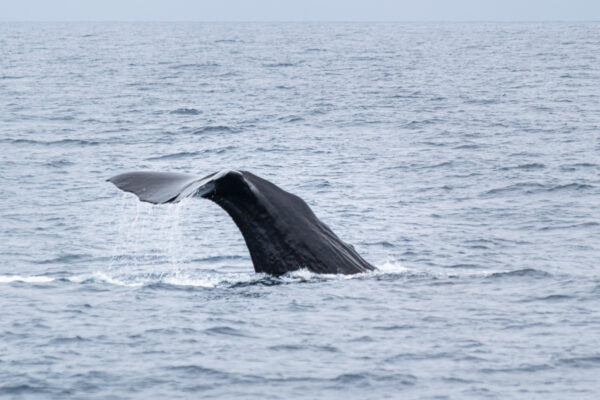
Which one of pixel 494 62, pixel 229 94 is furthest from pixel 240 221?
pixel 494 62

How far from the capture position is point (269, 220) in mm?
9250

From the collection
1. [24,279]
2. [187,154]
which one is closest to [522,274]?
[24,279]

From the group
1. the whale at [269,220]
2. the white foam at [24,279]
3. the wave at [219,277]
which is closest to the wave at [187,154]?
the wave at [219,277]

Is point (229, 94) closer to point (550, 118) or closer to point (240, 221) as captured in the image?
point (550, 118)

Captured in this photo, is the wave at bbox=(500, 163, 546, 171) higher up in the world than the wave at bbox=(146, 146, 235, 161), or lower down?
lower down

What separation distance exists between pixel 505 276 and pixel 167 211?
855 cm

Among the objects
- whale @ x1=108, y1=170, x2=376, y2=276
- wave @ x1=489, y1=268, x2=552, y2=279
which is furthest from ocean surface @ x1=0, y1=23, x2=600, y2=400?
whale @ x1=108, y1=170, x2=376, y2=276

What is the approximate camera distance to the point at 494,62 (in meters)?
66.2

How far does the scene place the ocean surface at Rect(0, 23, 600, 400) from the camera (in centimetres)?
823

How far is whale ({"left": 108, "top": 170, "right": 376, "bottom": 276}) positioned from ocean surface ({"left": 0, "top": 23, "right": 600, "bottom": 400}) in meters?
0.26

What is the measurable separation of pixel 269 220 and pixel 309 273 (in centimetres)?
77

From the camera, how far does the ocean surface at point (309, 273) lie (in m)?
8.23

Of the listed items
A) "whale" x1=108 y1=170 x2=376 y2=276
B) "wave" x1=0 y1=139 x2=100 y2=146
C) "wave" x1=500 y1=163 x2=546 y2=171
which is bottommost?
"wave" x1=500 y1=163 x2=546 y2=171

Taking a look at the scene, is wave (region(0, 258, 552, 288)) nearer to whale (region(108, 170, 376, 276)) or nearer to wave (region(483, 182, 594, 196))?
whale (region(108, 170, 376, 276))
